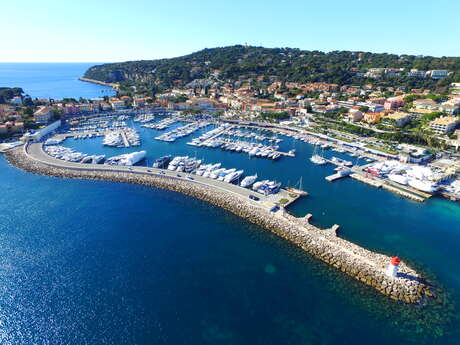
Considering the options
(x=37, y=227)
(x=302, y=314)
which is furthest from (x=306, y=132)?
(x=37, y=227)

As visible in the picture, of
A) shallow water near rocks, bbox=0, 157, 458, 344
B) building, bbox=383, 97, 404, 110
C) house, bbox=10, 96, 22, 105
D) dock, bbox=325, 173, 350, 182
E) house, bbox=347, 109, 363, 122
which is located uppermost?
building, bbox=383, 97, 404, 110

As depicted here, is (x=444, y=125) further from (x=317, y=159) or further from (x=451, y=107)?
(x=317, y=159)

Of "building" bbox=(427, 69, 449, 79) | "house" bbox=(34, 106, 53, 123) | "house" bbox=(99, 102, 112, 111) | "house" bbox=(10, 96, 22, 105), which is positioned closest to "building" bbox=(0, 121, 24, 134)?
"house" bbox=(34, 106, 53, 123)

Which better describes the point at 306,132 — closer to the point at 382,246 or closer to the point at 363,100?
the point at 363,100

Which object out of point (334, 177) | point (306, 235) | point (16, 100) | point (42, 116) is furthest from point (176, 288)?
point (16, 100)

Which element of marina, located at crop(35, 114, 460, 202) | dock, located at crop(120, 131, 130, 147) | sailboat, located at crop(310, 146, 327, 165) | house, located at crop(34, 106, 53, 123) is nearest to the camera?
marina, located at crop(35, 114, 460, 202)

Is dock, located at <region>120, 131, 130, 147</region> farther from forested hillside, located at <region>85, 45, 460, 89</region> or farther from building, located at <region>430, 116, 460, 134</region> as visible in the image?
forested hillside, located at <region>85, 45, 460, 89</region>

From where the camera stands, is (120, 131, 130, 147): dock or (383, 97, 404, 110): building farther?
Answer: (383, 97, 404, 110): building
